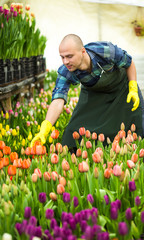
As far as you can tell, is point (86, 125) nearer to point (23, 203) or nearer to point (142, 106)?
point (142, 106)

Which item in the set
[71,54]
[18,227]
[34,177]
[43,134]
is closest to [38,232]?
[18,227]

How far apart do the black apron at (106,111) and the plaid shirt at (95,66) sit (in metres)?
0.17

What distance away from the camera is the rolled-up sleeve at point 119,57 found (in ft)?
9.25

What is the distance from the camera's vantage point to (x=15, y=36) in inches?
183

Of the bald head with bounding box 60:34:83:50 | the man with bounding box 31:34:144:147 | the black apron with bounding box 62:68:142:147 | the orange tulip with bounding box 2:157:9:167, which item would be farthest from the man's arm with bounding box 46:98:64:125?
the orange tulip with bounding box 2:157:9:167

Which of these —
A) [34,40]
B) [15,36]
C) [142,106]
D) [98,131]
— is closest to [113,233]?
[98,131]

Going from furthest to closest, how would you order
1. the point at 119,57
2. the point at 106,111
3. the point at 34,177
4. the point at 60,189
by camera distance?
1. the point at 106,111
2. the point at 119,57
3. the point at 34,177
4. the point at 60,189

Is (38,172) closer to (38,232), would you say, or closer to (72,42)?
(38,232)

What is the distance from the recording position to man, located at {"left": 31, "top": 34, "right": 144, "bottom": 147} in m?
2.74

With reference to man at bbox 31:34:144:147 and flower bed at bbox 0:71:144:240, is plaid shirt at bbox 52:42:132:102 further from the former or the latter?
flower bed at bbox 0:71:144:240

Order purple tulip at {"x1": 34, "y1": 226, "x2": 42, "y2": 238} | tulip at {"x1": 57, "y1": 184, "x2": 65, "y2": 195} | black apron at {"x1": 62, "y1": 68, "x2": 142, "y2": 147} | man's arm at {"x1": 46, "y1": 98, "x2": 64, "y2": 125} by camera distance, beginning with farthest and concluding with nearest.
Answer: black apron at {"x1": 62, "y1": 68, "x2": 142, "y2": 147} < man's arm at {"x1": 46, "y1": 98, "x2": 64, "y2": 125} < tulip at {"x1": 57, "y1": 184, "x2": 65, "y2": 195} < purple tulip at {"x1": 34, "y1": 226, "x2": 42, "y2": 238}

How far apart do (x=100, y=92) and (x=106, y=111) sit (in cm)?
18

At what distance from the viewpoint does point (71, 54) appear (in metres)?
2.42

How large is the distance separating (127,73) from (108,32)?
8911mm
